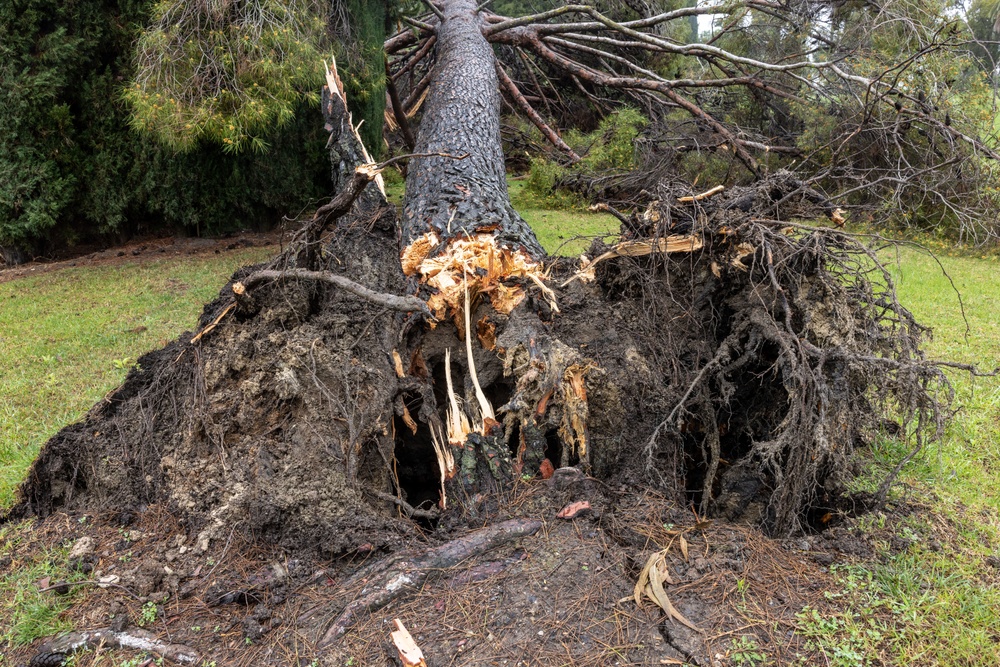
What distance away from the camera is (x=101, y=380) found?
5.15 meters

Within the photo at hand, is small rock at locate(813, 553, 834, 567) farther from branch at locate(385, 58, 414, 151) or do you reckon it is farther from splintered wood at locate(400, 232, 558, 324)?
branch at locate(385, 58, 414, 151)

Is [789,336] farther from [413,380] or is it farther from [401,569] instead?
[401,569]

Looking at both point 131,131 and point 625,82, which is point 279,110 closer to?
point 131,131

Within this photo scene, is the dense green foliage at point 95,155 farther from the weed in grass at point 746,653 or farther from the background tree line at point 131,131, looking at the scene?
the weed in grass at point 746,653

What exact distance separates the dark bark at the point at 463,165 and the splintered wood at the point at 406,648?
2.13 m

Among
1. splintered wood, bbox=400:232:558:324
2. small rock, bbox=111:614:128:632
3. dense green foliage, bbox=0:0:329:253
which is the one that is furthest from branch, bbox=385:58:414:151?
small rock, bbox=111:614:128:632

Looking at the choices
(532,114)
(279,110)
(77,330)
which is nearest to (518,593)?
(279,110)

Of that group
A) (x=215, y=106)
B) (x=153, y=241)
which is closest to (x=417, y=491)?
(x=215, y=106)

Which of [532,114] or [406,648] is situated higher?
[532,114]

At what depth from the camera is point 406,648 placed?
7.03ft

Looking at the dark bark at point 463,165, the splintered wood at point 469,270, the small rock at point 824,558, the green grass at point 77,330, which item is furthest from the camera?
the green grass at point 77,330

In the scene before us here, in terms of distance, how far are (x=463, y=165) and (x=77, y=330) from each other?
4464 millimetres

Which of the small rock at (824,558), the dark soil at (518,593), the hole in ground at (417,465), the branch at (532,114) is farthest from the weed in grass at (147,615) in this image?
the branch at (532,114)

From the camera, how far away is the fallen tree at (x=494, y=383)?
279cm
